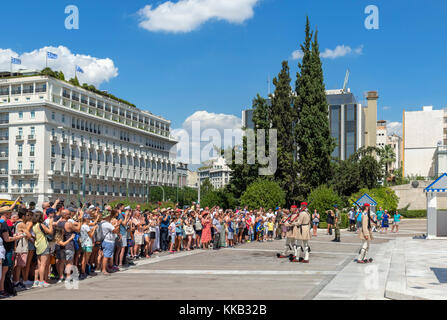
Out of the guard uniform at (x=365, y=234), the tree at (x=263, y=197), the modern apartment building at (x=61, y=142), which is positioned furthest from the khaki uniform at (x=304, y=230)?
the modern apartment building at (x=61, y=142)

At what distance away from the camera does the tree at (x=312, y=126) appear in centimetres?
4691

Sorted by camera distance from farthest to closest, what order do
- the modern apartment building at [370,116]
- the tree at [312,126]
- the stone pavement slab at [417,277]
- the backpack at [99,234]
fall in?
the modern apartment building at [370,116] < the tree at [312,126] < the backpack at [99,234] < the stone pavement slab at [417,277]

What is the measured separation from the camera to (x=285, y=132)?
48.0 meters

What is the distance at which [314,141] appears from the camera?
46.8m

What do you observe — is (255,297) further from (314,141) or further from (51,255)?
(314,141)

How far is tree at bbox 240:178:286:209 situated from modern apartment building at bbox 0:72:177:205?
119 ft

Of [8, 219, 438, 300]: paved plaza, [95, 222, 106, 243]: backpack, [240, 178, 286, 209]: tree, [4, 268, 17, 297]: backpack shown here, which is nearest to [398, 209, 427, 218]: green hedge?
[240, 178, 286, 209]: tree

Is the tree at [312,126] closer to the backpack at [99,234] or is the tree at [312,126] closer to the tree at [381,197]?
the tree at [381,197]

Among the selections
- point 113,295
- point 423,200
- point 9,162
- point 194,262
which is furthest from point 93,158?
point 113,295

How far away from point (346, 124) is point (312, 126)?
4096 inches

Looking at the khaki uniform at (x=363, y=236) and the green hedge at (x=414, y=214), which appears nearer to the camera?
the khaki uniform at (x=363, y=236)

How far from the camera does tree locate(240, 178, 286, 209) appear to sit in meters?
42.5

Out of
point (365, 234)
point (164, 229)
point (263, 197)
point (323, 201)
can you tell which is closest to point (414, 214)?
point (323, 201)

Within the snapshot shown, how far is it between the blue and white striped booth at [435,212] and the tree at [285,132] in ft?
57.9
